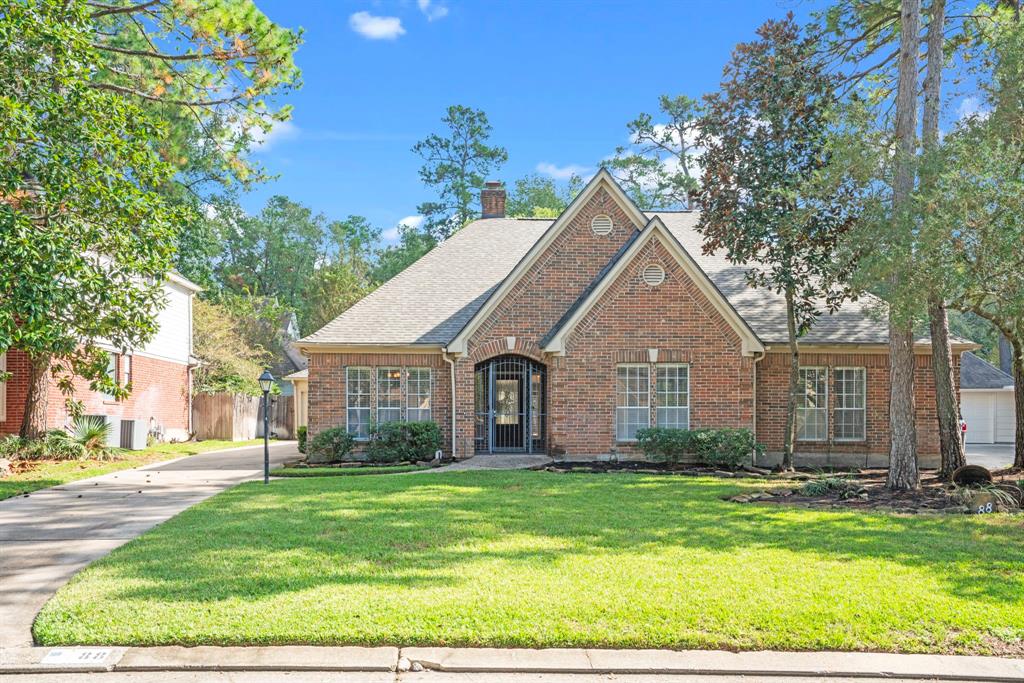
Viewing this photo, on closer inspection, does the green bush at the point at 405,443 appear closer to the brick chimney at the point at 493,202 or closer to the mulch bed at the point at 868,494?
the mulch bed at the point at 868,494

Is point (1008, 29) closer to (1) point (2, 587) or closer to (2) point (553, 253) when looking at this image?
(2) point (553, 253)

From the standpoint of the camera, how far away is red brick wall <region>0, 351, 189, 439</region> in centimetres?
2033

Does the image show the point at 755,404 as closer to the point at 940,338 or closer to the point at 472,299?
the point at 940,338

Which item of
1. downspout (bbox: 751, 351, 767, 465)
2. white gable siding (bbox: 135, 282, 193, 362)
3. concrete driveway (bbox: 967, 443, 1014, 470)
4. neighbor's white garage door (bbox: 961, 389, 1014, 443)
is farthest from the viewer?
neighbor's white garage door (bbox: 961, 389, 1014, 443)

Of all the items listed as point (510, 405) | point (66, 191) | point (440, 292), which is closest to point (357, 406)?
point (510, 405)

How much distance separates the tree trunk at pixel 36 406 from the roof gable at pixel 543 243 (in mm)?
9551

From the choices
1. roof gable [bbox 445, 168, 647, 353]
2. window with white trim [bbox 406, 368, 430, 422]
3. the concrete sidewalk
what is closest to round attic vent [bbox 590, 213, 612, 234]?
roof gable [bbox 445, 168, 647, 353]

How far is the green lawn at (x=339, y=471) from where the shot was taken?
16.0 meters

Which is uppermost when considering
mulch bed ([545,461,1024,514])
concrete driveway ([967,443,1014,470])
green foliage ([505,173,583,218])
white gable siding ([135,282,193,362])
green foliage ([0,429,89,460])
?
green foliage ([505,173,583,218])

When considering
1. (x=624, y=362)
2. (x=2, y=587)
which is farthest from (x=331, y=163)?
(x=2, y=587)

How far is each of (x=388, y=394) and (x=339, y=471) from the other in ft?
9.80

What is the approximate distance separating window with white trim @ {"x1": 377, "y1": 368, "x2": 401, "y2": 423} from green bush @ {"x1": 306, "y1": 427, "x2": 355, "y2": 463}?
3.55 feet

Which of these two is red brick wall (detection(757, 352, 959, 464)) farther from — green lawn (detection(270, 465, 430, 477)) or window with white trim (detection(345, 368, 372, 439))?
window with white trim (detection(345, 368, 372, 439))

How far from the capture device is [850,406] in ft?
61.5
